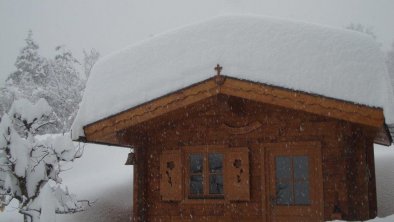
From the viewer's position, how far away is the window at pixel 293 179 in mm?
7949

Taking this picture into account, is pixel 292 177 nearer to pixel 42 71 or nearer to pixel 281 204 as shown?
pixel 281 204

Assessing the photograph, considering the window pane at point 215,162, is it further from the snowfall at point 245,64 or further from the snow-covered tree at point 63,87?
the snow-covered tree at point 63,87

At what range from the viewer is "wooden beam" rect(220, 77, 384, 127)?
6.60 m

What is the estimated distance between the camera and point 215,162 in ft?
28.3

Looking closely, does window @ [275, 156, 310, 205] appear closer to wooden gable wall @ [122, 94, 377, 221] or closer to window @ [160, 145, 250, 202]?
wooden gable wall @ [122, 94, 377, 221]

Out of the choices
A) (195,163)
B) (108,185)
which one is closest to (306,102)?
(195,163)

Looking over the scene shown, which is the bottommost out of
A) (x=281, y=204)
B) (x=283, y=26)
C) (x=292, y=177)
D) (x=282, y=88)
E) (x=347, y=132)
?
(x=281, y=204)

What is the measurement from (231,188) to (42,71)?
26.0 m

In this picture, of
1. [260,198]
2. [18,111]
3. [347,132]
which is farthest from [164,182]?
[347,132]

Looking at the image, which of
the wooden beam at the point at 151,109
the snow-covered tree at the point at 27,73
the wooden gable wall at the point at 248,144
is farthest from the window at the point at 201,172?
the snow-covered tree at the point at 27,73

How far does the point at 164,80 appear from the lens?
314 inches

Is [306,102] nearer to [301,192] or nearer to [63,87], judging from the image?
[301,192]

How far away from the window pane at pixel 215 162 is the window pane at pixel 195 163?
0.22 meters

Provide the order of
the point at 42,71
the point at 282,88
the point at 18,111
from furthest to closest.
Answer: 1. the point at 42,71
2. the point at 18,111
3. the point at 282,88
